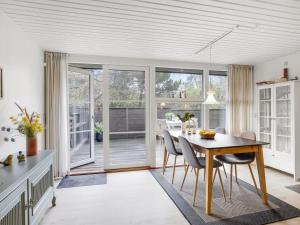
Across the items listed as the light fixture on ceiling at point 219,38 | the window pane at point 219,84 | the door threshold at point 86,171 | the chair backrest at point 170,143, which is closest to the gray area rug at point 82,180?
the door threshold at point 86,171

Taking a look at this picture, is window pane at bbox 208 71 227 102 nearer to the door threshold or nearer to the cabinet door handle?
the door threshold

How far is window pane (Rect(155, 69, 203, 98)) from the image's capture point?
173 inches

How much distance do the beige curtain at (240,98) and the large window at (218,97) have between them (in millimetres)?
200

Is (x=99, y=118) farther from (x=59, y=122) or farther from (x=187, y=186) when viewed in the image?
(x=187, y=186)

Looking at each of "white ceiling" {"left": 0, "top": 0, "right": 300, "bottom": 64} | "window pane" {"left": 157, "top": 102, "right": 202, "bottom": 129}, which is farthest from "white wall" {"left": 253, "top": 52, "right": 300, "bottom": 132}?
"window pane" {"left": 157, "top": 102, "right": 202, "bottom": 129}

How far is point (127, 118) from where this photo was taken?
165 inches

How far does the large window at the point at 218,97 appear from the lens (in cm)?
471

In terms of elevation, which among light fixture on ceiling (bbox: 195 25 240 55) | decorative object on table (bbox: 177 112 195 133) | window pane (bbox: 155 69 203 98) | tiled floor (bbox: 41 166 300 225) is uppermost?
light fixture on ceiling (bbox: 195 25 240 55)

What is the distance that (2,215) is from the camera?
1360 mm

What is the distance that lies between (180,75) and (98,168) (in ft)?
9.00

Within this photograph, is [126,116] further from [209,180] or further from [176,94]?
[209,180]

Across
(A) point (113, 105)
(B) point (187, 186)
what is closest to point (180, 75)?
(A) point (113, 105)

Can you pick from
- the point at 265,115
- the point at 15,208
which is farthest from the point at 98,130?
the point at 15,208

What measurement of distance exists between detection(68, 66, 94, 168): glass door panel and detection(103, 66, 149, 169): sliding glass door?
581 mm
